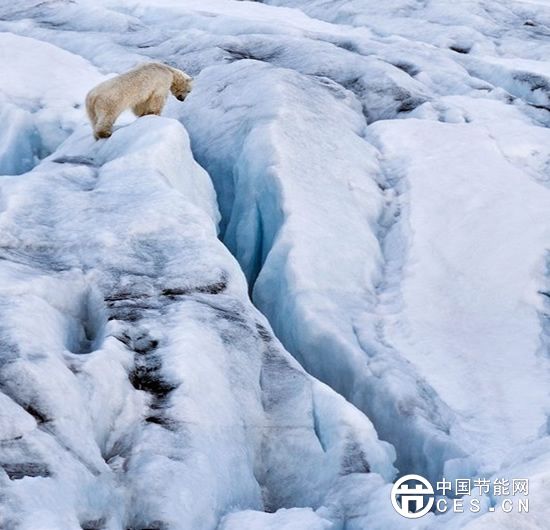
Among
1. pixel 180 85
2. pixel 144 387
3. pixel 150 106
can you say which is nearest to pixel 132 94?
pixel 150 106

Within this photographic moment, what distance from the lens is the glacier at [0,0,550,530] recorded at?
5.24 m

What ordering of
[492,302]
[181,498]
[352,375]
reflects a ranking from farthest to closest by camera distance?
[492,302]
[352,375]
[181,498]

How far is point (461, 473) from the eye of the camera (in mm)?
6488

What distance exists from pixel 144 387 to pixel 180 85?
7.18 meters

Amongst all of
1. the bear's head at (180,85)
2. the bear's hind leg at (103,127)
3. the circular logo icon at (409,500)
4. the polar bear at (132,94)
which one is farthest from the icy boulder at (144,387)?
the bear's head at (180,85)

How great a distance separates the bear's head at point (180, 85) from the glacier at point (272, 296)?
0.23 m

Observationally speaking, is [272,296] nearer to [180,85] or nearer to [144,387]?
[144,387]

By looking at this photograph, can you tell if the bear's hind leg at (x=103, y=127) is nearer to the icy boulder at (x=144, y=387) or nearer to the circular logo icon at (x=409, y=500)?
the icy boulder at (x=144, y=387)

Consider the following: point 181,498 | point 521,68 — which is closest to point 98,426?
point 181,498

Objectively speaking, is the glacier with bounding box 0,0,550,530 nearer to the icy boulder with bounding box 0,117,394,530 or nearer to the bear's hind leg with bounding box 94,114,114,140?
the icy boulder with bounding box 0,117,394,530

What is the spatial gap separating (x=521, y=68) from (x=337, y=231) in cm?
987

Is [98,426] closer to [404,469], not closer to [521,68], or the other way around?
[404,469]

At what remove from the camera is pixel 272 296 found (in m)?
9.08

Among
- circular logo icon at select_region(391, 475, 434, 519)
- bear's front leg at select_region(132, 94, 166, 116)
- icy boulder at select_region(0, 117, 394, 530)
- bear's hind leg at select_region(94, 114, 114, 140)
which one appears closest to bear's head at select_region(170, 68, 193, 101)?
bear's front leg at select_region(132, 94, 166, 116)
